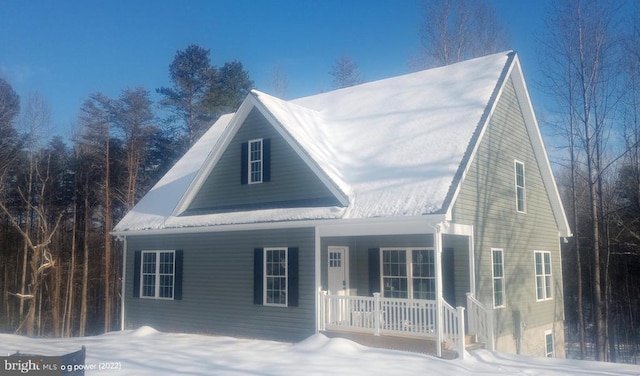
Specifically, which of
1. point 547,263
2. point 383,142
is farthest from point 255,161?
point 547,263

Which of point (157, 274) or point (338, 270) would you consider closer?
point (338, 270)

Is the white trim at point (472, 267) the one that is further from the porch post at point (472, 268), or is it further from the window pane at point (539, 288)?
the window pane at point (539, 288)

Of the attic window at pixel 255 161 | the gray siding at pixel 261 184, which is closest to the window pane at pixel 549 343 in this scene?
the gray siding at pixel 261 184

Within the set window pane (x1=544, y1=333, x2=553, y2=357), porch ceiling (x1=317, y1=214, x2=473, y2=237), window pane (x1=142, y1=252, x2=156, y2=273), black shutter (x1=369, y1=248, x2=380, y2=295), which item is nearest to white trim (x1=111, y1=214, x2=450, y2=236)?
porch ceiling (x1=317, y1=214, x2=473, y2=237)

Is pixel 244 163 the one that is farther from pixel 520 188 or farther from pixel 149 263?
pixel 520 188

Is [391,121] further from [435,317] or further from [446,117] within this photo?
[435,317]

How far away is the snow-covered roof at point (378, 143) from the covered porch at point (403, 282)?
0.74 m

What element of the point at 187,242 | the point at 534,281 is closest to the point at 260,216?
the point at 187,242

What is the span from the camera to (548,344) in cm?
1603

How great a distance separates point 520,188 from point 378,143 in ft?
15.2

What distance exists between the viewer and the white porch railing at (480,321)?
36.9ft

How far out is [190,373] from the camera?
8852 millimetres

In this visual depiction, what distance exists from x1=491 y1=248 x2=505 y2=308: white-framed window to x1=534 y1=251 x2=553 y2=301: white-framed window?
2579mm

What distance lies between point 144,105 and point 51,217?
837 centimetres
